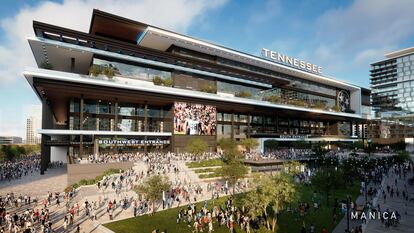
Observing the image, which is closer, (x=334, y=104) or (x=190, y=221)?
(x=190, y=221)

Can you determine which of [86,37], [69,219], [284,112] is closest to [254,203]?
[69,219]

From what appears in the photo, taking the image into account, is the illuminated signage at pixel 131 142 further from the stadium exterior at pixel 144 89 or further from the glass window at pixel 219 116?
the glass window at pixel 219 116

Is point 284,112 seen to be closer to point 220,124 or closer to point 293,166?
point 220,124

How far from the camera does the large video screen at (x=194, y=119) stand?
66.3 meters

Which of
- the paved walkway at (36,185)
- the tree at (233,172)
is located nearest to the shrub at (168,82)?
the paved walkway at (36,185)

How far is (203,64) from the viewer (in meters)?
74.4

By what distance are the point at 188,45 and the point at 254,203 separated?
186ft

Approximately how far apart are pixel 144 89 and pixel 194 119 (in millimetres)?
15339

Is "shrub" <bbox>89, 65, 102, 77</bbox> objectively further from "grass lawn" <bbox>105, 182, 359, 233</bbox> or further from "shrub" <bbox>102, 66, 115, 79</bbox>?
"grass lawn" <bbox>105, 182, 359, 233</bbox>

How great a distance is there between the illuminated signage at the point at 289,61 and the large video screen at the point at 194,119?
109 feet

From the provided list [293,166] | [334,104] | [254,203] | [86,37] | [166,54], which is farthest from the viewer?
[334,104]

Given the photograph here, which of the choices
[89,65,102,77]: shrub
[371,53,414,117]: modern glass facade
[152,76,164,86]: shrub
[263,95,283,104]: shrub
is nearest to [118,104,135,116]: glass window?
[152,76,164,86]: shrub

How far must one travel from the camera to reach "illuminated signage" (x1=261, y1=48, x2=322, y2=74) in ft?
307

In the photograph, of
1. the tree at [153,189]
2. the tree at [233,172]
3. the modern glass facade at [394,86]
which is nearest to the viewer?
the tree at [153,189]
